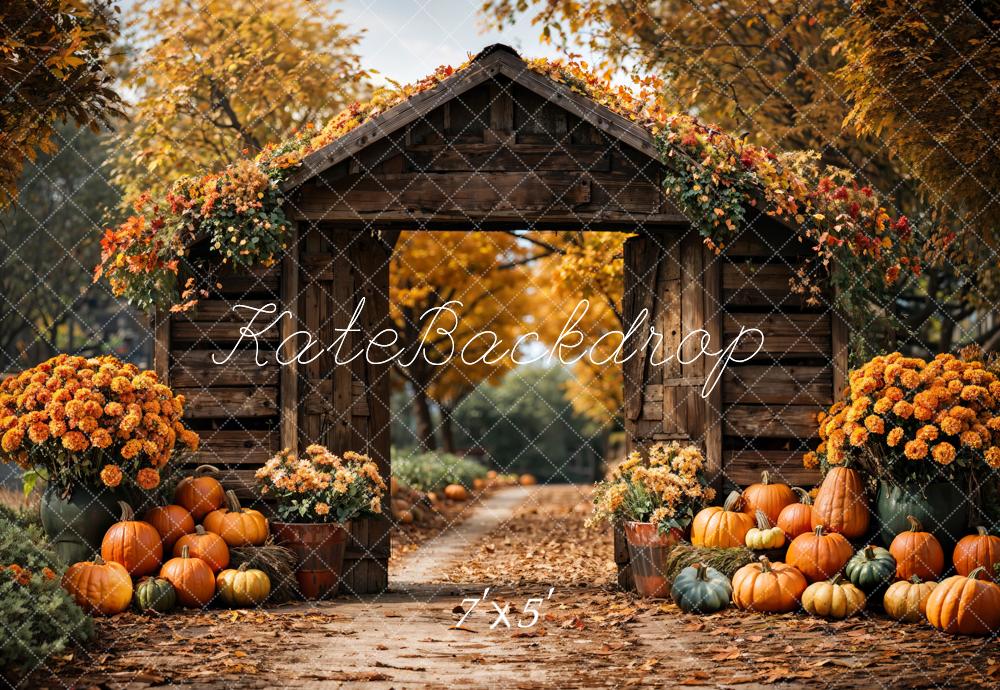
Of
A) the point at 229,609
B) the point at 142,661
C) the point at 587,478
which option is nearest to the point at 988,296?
the point at 229,609

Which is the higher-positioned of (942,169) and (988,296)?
(942,169)

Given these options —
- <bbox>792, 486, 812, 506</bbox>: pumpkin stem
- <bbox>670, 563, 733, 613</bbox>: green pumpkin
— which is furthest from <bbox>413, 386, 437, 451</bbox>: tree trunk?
<bbox>670, 563, 733, 613</bbox>: green pumpkin

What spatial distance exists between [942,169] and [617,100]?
417 cm

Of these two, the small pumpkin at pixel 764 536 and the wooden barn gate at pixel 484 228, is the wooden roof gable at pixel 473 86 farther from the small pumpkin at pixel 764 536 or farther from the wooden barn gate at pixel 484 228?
the small pumpkin at pixel 764 536

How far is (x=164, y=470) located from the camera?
9781 millimetres

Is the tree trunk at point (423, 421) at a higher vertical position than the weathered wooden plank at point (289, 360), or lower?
lower

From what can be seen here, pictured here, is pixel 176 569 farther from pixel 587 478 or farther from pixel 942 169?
pixel 587 478

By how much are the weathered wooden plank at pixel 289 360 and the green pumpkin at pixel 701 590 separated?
3790 mm

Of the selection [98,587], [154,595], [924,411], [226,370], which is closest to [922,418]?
[924,411]

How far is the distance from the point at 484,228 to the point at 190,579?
4.18 metres

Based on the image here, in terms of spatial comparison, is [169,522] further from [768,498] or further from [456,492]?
[456,492]

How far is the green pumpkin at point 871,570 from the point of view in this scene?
8.46m

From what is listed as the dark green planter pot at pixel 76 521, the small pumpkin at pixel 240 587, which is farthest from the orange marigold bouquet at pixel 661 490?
the dark green planter pot at pixel 76 521

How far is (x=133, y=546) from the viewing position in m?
8.93
